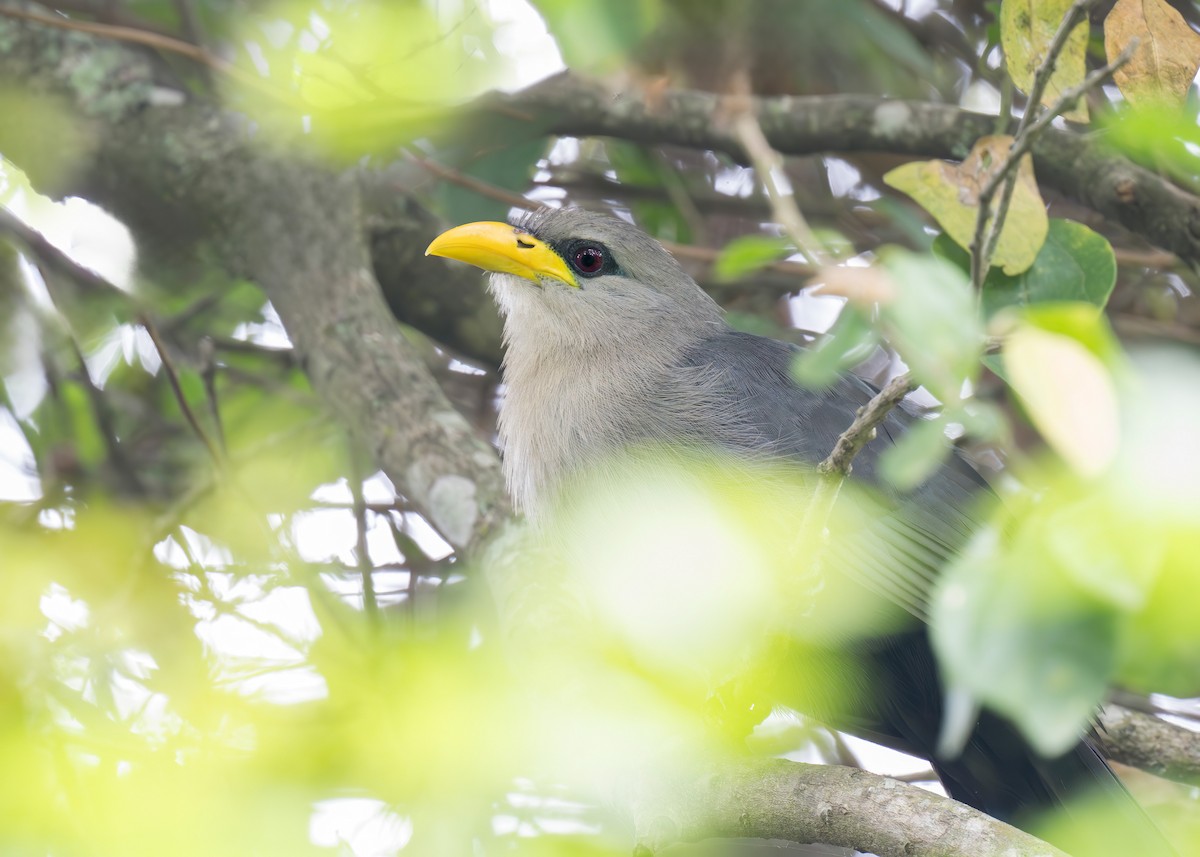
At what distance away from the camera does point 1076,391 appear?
1.00 meters

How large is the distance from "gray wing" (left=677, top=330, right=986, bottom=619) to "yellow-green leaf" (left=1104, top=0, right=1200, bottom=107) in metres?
1.18

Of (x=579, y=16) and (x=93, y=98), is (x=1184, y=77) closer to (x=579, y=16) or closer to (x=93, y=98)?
(x=579, y=16)

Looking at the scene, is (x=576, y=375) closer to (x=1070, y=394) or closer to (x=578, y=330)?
(x=578, y=330)

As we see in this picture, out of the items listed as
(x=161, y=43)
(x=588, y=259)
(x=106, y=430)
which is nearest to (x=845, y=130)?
(x=588, y=259)

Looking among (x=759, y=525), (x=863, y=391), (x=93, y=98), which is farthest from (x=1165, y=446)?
(x=93, y=98)

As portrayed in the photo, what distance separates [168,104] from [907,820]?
3.67m

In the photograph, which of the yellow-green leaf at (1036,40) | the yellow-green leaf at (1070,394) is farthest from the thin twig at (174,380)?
the yellow-green leaf at (1070,394)

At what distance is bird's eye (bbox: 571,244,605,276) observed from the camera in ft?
12.9

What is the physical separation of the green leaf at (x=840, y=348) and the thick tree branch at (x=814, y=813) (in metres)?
0.88

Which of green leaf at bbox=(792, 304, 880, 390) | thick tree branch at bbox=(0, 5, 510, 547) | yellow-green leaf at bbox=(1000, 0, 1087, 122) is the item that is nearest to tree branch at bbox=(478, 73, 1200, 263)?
thick tree branch at bbox=(0, 5, 510, 547)

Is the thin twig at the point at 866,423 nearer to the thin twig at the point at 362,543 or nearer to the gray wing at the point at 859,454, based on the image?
the gray wing at the point at 859,454

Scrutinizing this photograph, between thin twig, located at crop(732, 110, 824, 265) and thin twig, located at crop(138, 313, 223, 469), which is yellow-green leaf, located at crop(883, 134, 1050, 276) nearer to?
thin twig, located at crop(732, 110, 824, 265)

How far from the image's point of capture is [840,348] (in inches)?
57.8

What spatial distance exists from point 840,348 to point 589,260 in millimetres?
2525
